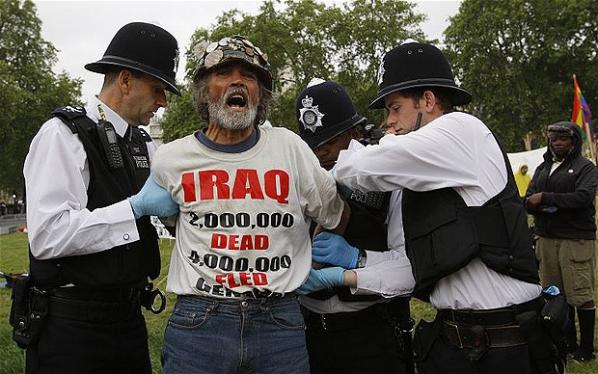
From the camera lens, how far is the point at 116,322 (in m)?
2.77

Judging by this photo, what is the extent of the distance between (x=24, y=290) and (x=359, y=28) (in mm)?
34599

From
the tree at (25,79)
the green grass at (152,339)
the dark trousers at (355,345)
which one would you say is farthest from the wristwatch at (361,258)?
the tree at (25,79)

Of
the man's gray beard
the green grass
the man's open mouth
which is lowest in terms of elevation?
the green grass

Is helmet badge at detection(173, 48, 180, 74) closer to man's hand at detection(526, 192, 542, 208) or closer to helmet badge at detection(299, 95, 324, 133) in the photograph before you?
helmet badge at detection(299, 95, 324, 133)

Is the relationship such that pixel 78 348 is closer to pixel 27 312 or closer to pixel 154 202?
pixel 27 312

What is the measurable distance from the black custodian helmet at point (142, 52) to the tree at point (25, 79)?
126ft

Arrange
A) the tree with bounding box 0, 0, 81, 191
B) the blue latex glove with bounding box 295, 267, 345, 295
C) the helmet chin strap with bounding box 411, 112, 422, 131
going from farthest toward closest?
the tree with bounding box 0, 0, 81, 191
the helmet chin strap with bounding box 411, 112, 422, 131
the blue latex glove with bounding box 295, 267, 345, 295

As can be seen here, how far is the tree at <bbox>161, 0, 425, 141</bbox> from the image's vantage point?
34.0 meters

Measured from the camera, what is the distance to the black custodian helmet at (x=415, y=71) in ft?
8.63

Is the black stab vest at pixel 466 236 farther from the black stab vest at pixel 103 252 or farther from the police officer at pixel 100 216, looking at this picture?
the black stab vest at pixel 103 252

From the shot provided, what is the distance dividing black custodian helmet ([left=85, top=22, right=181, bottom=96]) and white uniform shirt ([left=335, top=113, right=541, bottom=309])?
113cm

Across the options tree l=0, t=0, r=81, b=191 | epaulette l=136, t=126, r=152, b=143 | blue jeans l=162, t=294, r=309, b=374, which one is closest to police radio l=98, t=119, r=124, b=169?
epaulette l=136, t=126, r=152, b=143

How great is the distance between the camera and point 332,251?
106 inches

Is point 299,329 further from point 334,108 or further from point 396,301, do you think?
point 334,108
